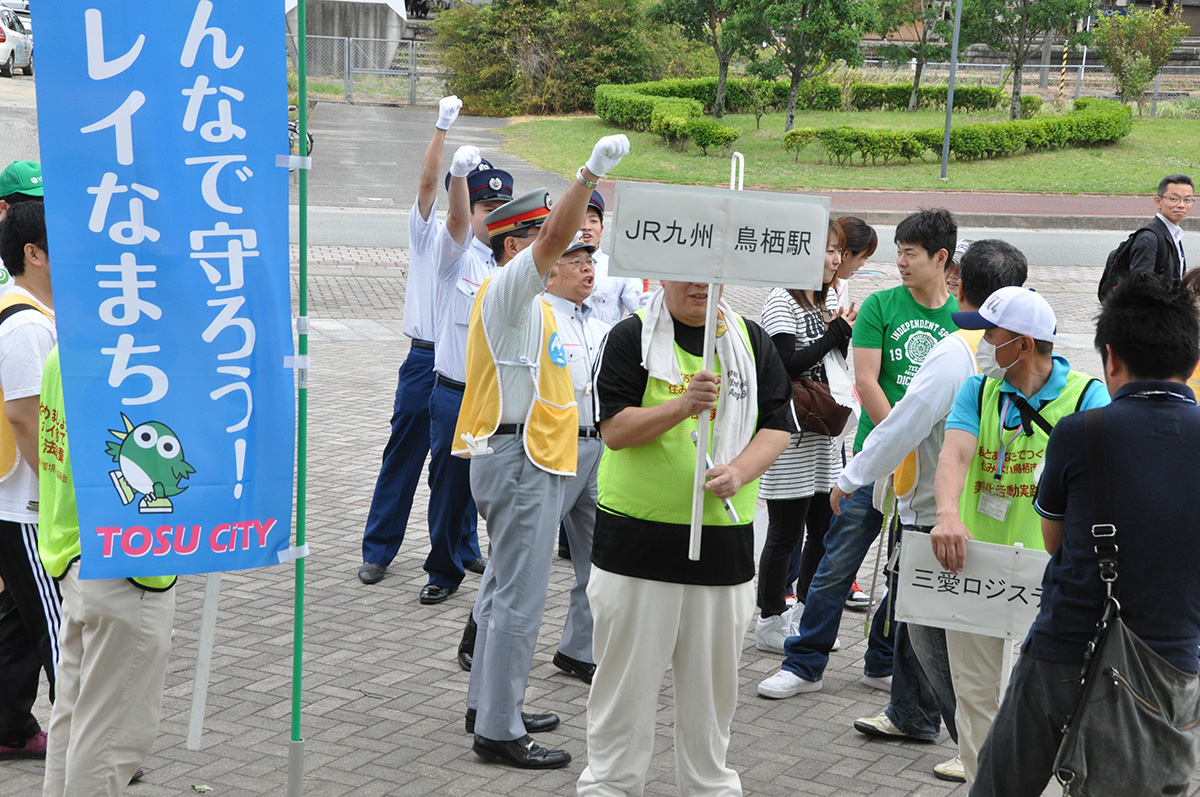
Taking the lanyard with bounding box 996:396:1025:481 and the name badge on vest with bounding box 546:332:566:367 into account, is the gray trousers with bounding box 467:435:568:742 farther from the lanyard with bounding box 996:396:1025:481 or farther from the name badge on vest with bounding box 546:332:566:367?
the lanyard with bounding box 996:396:1025:481

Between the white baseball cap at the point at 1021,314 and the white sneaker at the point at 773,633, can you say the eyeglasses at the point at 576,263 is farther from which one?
the white sneaker at the point at 773,633

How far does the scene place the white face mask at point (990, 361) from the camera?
3.70 m

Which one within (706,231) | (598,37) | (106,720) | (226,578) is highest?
(598,37)

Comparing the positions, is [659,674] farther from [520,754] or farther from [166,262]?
[166,262]

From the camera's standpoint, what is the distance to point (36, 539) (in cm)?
396

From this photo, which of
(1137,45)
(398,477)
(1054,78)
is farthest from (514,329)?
(1054,78)

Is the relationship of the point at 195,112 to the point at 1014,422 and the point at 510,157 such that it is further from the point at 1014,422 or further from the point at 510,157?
the point at 510,157

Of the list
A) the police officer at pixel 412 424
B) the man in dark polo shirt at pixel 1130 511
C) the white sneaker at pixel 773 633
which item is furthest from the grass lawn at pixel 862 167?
the man in dark polo shirt at pixel 1130 511

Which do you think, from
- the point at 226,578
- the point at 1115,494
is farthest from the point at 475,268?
the point at 1115,494

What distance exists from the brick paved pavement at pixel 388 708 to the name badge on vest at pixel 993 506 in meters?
1.16

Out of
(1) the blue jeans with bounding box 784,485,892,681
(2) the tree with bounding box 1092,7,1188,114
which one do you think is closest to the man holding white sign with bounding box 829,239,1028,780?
(1) the blue jeans with bounding box 784,485,892,681

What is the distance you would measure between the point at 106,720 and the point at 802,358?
3.25 metres

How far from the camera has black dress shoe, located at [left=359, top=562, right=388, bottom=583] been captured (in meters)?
6.32

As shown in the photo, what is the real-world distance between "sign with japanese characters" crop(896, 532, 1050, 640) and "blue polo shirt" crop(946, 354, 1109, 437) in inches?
15.2
